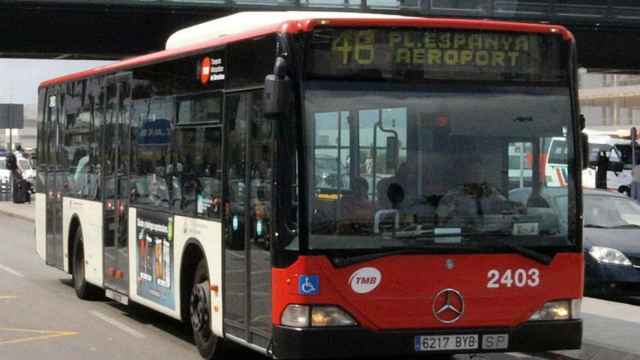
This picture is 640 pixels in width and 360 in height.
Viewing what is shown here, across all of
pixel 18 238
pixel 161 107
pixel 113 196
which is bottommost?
pixel 18 238

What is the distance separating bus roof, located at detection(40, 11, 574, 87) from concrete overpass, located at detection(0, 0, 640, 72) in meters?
24.1

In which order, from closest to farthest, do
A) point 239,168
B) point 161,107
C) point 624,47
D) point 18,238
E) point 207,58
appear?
point 239,168
point 207,58
point 161,107
point 18,238
point 624,47

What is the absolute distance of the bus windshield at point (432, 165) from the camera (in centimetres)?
862

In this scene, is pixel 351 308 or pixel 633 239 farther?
pixel 633 239

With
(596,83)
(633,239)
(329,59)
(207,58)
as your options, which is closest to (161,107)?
(207,58)

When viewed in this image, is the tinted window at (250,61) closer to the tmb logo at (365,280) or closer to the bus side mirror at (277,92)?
the bus side mirror at (277,92)

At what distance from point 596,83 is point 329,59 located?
113m

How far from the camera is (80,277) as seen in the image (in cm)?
1575

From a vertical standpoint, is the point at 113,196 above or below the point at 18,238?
above

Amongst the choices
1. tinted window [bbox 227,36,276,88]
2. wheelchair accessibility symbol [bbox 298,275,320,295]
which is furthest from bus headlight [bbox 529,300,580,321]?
tinted window [bbox 227,36,276,88]

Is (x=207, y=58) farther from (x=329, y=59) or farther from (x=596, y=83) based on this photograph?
(x=596, y=83)

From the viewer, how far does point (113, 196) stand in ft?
45.5

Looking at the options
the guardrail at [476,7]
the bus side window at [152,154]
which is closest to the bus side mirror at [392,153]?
the bus side window at [152,154]

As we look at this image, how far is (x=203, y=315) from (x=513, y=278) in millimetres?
2921
